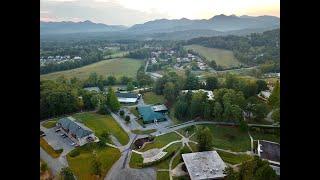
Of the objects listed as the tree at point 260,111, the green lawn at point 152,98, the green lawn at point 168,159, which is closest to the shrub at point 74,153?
the green lawn at point 168,159

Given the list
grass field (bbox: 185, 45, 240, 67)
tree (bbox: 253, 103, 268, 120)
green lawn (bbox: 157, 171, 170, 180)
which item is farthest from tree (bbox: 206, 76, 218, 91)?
green lawn (bbox: 157, 171, 170, 180)

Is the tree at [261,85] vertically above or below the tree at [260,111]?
above

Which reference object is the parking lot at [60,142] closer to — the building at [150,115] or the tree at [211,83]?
the building at [150,115]

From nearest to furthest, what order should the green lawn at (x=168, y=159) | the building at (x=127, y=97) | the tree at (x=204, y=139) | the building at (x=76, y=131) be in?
the green lawn at (x=168, y=159), the building at (x=76, y=131), the tree at (x=204, y=139), the building at (x=127, y=97)

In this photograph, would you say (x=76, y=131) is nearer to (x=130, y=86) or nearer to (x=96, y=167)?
(x=96, y=167)

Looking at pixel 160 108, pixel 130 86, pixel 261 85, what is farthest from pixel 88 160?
pixel 261 85
